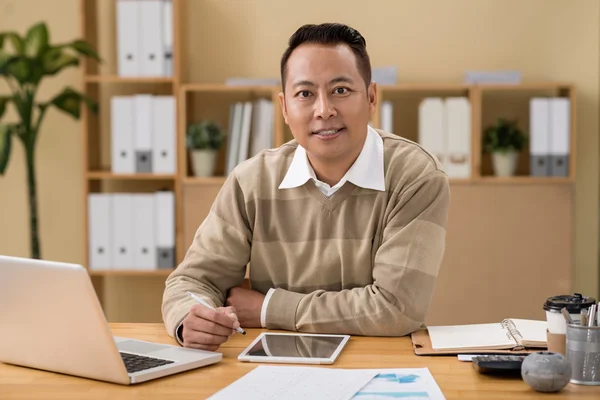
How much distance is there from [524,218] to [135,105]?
6.27 ft

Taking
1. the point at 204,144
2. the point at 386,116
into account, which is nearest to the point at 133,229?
the point at 204,144

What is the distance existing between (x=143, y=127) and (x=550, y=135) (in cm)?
190

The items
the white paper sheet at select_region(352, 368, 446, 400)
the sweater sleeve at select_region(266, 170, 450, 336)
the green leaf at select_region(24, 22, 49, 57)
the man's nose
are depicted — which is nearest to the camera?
the white paper sheet at select_region(352, 368, 446, 400)

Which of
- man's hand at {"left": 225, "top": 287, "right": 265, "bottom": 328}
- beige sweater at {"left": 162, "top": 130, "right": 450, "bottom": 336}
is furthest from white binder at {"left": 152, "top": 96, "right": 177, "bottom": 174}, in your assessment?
man's hand at {"left": 225, "top": 287, "right": 265, "bottom": 328}

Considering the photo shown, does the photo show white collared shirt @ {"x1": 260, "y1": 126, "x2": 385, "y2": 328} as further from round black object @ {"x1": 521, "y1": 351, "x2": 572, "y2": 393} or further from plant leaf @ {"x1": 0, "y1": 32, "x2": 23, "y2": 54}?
plant leaf @ {"x1": 0, "y1": 32, "x2": 23, "y2": 54}

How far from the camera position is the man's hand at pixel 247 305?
5.87 ft

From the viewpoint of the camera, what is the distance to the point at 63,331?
136 cm

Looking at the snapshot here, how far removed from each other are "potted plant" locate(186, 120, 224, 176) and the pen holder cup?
273cm

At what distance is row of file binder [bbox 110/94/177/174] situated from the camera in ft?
12.8

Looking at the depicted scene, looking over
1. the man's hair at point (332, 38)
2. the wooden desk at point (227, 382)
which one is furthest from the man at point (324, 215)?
the wooden desk at point (227, 382)

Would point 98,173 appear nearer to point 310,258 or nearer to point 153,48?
point 153,48

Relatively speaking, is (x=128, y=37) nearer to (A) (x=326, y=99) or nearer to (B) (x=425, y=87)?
(B) (x=425, y=87)

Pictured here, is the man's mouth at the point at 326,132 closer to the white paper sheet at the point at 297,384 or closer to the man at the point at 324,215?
the man at the point at 324,215

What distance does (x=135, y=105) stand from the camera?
3.91 metres
